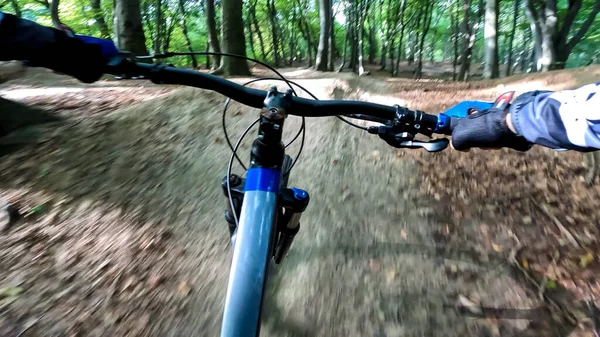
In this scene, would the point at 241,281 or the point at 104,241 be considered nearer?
the point at 241,281

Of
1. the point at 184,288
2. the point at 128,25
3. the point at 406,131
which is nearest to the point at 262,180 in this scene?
the point at 406,131

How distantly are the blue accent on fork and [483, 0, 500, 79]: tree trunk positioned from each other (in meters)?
12.9

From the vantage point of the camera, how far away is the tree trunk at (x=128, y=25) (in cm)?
848

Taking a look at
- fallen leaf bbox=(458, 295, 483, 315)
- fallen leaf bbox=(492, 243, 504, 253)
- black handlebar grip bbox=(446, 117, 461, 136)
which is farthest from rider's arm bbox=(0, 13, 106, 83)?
fallen leaf bbox=(492, 243, 504, 253)

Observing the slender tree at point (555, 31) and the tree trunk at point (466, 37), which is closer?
the slender tree at point (555, 31)

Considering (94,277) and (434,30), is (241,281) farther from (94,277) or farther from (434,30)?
(434,30)

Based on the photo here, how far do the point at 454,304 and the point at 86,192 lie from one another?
3.38m

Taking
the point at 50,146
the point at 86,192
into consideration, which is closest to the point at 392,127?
the point at 86,192

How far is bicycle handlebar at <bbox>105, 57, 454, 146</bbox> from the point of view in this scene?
164cm

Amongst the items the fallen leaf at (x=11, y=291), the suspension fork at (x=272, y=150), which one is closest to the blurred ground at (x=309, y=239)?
the fallen leaf at (x=11, y=291)

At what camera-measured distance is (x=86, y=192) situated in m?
3.64

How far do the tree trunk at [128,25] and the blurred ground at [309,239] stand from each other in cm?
380

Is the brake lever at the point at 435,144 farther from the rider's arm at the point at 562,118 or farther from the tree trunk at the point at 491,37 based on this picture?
the tree trunk at the point at 491,37

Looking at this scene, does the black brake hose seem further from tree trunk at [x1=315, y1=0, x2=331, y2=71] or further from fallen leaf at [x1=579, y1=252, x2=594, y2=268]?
tree trunk at [x1=315, y1=0, x2=331, y2=71]
